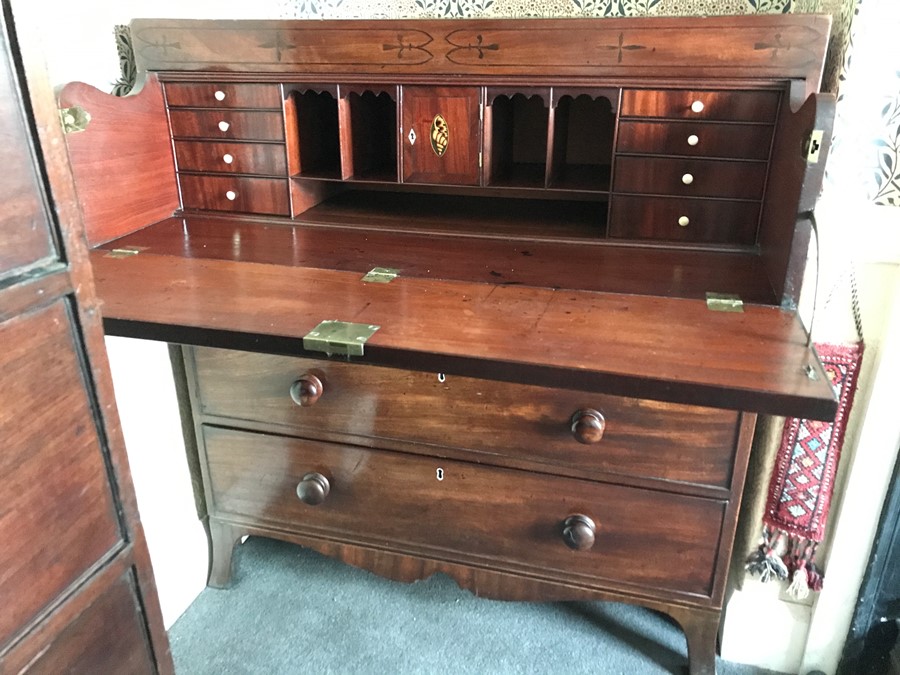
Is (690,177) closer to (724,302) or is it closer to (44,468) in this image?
(724,302)

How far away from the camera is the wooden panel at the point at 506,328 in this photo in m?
0.82

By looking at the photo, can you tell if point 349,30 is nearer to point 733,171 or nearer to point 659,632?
point 733,171

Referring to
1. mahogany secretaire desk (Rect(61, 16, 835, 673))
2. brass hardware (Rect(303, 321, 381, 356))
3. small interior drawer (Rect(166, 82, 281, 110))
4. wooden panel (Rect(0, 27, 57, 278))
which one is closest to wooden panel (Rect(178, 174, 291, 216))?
mahogany secretaire desk (Rect(61, 16, 835, 673))

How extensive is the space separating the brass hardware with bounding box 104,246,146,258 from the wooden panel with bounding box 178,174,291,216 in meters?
0.26

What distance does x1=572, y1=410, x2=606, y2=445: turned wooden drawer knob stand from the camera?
1021 millimetres

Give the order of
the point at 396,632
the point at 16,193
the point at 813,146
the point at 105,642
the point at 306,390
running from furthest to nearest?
the point at 396,632 < the point at 306,390 < the point at 813,146 < the point at 105,642 < the point at 16,193

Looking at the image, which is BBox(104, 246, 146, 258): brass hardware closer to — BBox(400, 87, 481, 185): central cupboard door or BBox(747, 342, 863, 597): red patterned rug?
BBox(400, 87, 481, 185): central cupboard door

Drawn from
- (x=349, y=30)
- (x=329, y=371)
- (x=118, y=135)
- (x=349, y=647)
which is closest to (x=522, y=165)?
(x=349, y=30)

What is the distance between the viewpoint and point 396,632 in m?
1.47

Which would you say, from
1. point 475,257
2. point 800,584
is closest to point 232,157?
point 475,257

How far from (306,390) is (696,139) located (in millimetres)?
819

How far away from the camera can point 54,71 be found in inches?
48.9

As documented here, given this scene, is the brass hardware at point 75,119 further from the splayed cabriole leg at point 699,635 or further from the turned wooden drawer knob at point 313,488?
the splayed cabriole leg at point 699,635

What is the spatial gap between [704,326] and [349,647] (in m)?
0.99
